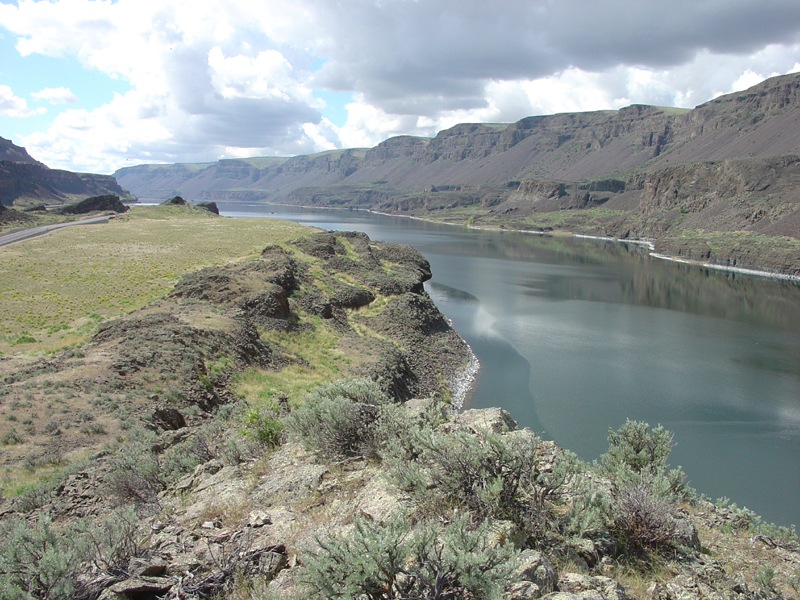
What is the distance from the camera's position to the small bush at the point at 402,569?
13.2 feet

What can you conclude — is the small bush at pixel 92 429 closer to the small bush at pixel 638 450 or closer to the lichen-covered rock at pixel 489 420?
the lichen-covered rock at pixel 489 420

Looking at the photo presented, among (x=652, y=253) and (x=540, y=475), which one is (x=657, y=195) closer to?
(x=652, y=253)

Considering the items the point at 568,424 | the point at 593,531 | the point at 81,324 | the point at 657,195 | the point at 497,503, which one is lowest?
the point at 568,424

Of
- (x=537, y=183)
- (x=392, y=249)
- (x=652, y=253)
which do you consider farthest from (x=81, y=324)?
(x=537, y=183)

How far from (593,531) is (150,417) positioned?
11.8m

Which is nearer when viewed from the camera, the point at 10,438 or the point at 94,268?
the point at 10,438

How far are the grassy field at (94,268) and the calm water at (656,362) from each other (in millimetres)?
22633

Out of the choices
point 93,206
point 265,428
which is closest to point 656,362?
point 265,428

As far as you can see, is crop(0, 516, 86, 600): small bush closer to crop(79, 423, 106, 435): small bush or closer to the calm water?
crop(79, 423, 106, 435): small bush

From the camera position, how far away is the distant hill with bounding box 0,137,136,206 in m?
→ 144

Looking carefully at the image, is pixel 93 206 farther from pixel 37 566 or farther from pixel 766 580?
pixel 766 580

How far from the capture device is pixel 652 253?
102m

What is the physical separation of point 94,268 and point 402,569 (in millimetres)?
45033

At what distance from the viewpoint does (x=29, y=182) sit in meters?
158
